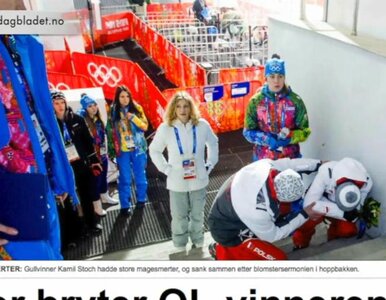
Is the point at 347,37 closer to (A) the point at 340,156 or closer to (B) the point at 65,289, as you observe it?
(A) the point at 340,156

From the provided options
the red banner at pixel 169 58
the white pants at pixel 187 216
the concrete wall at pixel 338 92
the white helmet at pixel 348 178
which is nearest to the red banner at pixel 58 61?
the red banner at pixel 169 58

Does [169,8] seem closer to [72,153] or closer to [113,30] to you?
[113,30]

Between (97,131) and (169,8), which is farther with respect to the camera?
(169,8)

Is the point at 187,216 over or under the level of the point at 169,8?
under

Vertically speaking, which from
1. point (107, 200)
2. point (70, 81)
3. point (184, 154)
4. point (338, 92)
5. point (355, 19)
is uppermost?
point (355, 19)

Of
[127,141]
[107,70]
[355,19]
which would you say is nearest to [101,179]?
[127,141]

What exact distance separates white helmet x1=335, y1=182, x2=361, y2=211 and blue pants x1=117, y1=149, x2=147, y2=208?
1569 millimetres

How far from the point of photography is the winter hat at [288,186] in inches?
67.7

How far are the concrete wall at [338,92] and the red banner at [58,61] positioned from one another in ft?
12.9

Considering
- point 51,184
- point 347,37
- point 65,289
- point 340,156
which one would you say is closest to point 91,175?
point 51,184

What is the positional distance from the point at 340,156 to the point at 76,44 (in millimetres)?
5242

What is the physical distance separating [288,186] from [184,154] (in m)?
0.71

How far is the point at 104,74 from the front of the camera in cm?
555

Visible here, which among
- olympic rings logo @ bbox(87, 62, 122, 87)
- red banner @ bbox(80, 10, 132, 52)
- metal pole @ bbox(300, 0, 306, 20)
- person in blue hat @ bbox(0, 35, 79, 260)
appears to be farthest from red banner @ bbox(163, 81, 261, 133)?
red banner @ bbox(80, 10, 132, 52)
